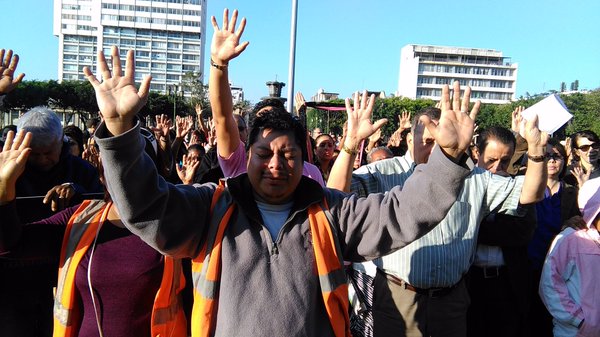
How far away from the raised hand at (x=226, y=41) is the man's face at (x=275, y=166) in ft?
2.54

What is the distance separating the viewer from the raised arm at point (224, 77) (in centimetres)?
257

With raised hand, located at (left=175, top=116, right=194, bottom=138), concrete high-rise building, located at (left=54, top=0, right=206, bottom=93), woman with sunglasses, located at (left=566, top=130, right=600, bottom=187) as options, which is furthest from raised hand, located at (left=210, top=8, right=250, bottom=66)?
concrete high-rise building, located at (left=54, top=0, right=206, bottom=93)

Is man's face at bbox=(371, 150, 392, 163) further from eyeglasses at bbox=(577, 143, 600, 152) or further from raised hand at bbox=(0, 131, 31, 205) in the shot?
raised hand at bbox=(0, 131, 31, 205)

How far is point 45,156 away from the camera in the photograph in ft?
9.74

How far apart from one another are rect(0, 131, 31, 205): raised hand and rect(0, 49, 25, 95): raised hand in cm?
112

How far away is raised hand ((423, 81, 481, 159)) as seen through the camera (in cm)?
175

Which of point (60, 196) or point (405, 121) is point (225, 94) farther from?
point (405, 121)

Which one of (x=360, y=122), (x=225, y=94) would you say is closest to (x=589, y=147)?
(x=360, y=122)

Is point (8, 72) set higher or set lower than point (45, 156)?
higher

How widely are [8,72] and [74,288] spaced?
1818mm

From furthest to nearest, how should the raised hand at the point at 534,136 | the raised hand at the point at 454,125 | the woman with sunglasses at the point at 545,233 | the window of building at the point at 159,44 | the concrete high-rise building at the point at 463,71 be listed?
the window of building at the point at 159,44, the concrete high-rise building at the point at 463,71, the woman with sunglasses at the point at 545,233, the raised hand at the point at 534,136, the raised hand at the point at 454,125

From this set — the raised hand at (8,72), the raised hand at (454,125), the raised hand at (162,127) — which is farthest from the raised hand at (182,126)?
the raised hand at (454,125)

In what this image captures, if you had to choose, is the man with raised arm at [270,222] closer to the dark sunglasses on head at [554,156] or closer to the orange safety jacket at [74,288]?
the orange safety jacket at [74,288]

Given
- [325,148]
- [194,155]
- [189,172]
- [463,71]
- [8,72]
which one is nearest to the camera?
[8,72]
